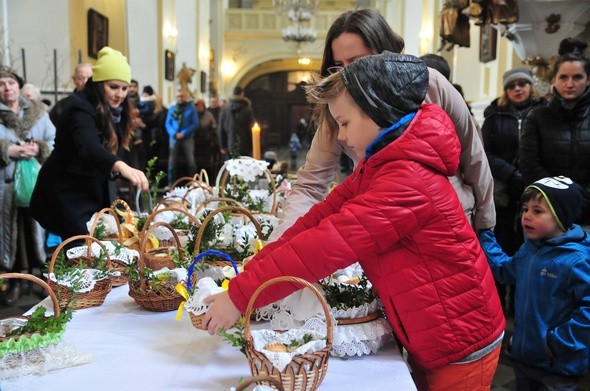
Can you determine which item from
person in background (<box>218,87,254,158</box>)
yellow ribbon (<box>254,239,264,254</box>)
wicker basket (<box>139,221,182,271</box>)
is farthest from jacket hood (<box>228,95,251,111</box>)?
yellow ribbon (<box>254,239,264,254</box>)

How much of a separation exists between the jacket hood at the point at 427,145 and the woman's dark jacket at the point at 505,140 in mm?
2685

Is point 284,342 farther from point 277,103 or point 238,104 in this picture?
point 277,103

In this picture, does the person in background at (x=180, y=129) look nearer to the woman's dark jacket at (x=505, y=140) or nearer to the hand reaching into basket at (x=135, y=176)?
the woman's dark jacket at (x=505, y=140)

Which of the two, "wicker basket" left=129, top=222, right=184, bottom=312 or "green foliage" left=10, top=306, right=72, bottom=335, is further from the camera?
"wicker basket" left=129, top=222, right=184, bottom=312

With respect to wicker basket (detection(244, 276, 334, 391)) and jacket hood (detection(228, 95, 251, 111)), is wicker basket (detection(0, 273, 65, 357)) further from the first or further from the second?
jacket hood (detection(228, 95, 251, 111))

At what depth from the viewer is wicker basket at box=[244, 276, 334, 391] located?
114cm

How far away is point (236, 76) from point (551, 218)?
776 inches

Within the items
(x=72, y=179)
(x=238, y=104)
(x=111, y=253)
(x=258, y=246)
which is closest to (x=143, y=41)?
(x=238, y=104)

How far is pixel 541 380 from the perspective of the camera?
6.90 feet

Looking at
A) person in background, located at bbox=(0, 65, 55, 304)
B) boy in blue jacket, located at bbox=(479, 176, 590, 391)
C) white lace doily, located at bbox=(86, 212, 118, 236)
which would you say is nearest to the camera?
boy in blue jacket, located at bbox=(479, 176, 590, 391)

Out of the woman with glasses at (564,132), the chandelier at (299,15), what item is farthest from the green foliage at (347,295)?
the chandelier at (299,15)

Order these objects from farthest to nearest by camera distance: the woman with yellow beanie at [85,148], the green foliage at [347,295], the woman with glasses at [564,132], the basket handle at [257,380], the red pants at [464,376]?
1. the woman with glasses at [564,132]
2. the woman with yellow beanie at [85,148]
3. the green foliage at [347,295]
4. the red pants at [464,376]
5. the basket handle at [257,380]

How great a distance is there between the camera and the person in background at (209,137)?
9164 millimetres

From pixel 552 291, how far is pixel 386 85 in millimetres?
1240
